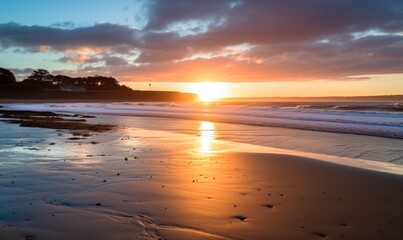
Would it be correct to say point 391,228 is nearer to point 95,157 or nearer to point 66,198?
point 66,198

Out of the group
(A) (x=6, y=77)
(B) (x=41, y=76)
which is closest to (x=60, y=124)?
(A) (x=6, y=77)

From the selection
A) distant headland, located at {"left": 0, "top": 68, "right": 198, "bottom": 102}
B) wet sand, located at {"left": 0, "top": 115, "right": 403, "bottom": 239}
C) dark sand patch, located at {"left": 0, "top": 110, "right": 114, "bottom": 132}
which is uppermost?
distant headland, located at {"left": 0, "top": 68, "right": 198, "bottom": 102}

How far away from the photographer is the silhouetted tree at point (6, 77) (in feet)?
445

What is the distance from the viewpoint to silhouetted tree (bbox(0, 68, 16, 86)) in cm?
13562

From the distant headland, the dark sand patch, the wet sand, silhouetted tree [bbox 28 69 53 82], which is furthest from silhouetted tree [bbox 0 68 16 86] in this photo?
the wet sand

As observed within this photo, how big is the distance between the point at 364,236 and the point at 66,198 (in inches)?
197

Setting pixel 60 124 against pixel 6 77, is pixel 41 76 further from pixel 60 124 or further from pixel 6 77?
pixel 60 124

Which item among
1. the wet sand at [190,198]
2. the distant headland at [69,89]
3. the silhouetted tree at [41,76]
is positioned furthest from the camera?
the silhouetted tree at [41,76]

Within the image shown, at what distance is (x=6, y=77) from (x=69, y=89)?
23593mm

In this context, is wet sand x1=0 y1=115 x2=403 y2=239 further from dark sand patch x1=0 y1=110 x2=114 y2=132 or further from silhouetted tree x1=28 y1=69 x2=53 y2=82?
silhouetted tree x1=28 y1=69 x2=53 y2=82

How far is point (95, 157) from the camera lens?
11.0 metres

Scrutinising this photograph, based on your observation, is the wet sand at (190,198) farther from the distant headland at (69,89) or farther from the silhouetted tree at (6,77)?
the silhouetted tree at (6,77)

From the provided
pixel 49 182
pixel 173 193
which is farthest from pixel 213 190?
pixel 49 182

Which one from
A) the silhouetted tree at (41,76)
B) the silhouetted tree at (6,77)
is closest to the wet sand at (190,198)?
the silhouetted tree at (6,77)
